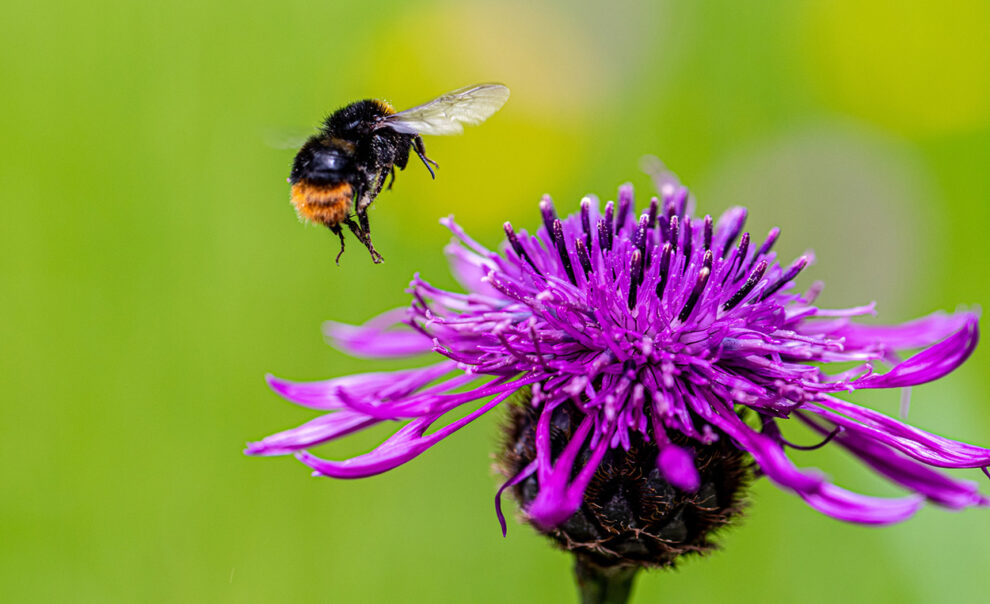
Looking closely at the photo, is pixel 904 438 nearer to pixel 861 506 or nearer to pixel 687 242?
pixel 861 506

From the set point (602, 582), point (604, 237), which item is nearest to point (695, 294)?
point (604, 237)

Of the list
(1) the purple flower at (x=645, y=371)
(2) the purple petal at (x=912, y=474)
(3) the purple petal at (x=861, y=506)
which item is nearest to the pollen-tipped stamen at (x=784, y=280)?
(1) the purple flower at (x=645, y=371)

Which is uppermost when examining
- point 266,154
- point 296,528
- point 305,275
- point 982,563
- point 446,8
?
point 446,8

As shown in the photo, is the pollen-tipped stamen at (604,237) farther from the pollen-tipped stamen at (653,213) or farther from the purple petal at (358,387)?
the purple petal at (358,387)

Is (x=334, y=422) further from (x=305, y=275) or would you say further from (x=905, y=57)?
(x=905, y=57)

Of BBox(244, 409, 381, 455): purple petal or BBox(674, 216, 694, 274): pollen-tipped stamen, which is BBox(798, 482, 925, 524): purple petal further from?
BBox(244, 409, 381, 455): purple petal

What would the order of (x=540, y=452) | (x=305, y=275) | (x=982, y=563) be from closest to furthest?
1. (x=540, y=452)
2. (x=982, y=563)
3. (x=305, y=275)

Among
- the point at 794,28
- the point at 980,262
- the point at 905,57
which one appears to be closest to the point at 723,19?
the point at 794,28
